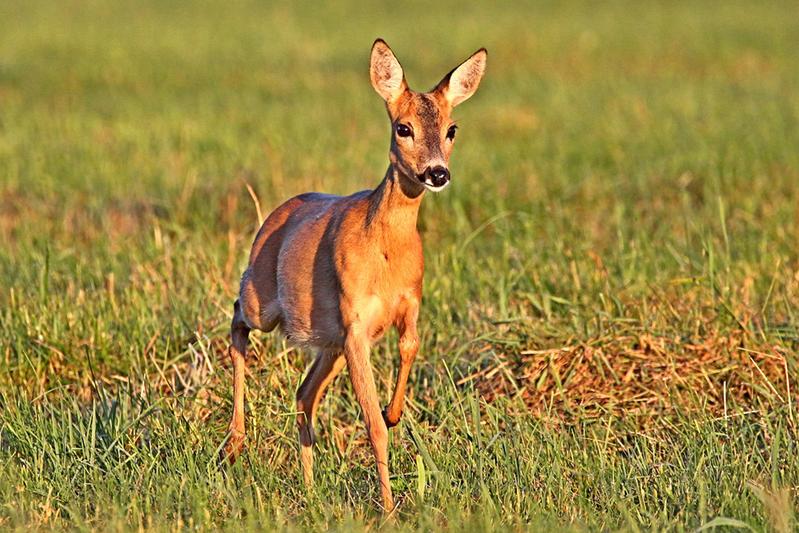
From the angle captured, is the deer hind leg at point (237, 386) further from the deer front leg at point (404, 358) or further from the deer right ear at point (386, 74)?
the deer right ear at point (386, 74)

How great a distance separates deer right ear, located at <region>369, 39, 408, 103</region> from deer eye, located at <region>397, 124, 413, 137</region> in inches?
12.0

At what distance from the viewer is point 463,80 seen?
5879 millimetres

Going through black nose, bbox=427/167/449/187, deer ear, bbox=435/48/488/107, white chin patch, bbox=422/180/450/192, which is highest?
deer ear, bbox=435/48/488/107

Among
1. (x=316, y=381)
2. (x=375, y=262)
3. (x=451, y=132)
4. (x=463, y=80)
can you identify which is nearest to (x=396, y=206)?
(x=375, y=262)

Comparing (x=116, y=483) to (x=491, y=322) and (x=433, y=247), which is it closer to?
(x=491, y=322)

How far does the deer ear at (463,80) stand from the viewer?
18.8ft

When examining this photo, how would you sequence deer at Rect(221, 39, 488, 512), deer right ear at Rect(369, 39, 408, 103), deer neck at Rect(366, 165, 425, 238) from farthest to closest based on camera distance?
deer right ear at Rect(369, 39, 408, 103), deer neck at Rect(366, 165, 425, 238), deer at Rect(221, 39, 488, 512)

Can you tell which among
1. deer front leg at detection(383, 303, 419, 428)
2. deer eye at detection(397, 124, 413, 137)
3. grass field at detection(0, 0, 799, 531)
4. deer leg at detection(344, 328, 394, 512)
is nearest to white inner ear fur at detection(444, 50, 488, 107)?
deer eye at detection(397, 124, 413, 137)

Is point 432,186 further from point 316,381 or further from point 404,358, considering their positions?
point 316,381

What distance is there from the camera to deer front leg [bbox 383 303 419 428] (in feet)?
18.4

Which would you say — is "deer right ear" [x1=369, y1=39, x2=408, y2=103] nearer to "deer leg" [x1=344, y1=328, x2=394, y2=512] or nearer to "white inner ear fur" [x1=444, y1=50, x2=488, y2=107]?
"white inner ear fur" [x1=444, y1=50, x2=488, y2=107]

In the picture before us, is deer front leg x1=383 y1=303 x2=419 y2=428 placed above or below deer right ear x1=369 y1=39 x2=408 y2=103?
below

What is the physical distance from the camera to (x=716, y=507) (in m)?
5.13

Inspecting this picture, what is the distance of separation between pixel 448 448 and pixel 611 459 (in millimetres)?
736
